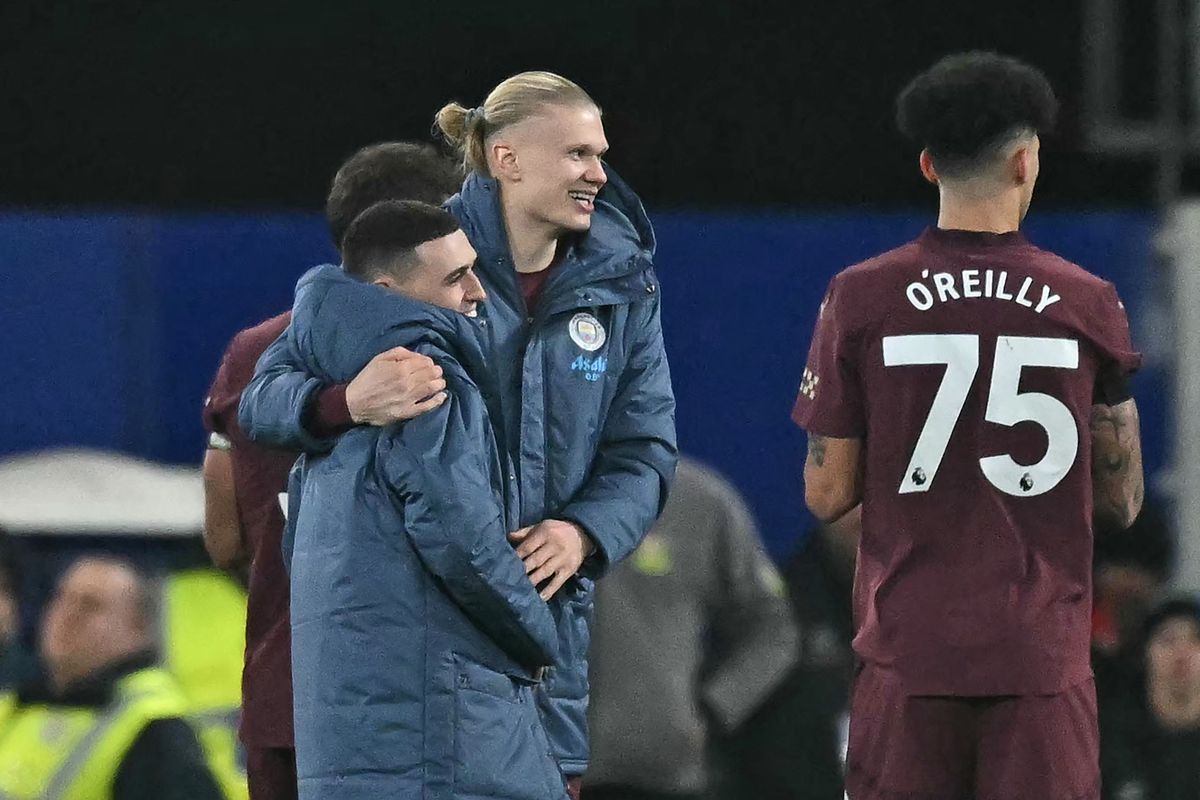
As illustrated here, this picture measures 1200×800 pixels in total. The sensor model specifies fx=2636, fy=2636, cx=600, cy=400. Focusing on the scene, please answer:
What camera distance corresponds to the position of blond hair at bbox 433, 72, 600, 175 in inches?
156

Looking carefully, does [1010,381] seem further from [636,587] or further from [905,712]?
[636,587]

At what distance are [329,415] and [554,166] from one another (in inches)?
21.7

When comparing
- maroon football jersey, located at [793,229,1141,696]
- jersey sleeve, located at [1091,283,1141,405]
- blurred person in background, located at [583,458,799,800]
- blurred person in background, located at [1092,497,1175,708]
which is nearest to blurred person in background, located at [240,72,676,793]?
maroon football jersey, located at [793,229,1141,696]

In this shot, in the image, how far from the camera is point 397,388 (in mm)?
3557

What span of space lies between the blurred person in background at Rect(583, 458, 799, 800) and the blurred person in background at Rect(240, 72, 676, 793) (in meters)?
1.77

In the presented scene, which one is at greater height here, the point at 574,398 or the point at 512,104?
the point at 512,104

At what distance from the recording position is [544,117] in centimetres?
394

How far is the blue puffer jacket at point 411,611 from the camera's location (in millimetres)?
3559

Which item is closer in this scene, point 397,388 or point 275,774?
point 397,388

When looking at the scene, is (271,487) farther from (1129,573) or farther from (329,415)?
(1129,573)

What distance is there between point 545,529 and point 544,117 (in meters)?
0.63

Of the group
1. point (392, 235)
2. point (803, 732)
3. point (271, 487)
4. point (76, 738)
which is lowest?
point (803, 732)

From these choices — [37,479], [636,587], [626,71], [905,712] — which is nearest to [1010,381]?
[905,712]

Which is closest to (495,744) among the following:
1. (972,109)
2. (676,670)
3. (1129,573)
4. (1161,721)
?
(972,109)
